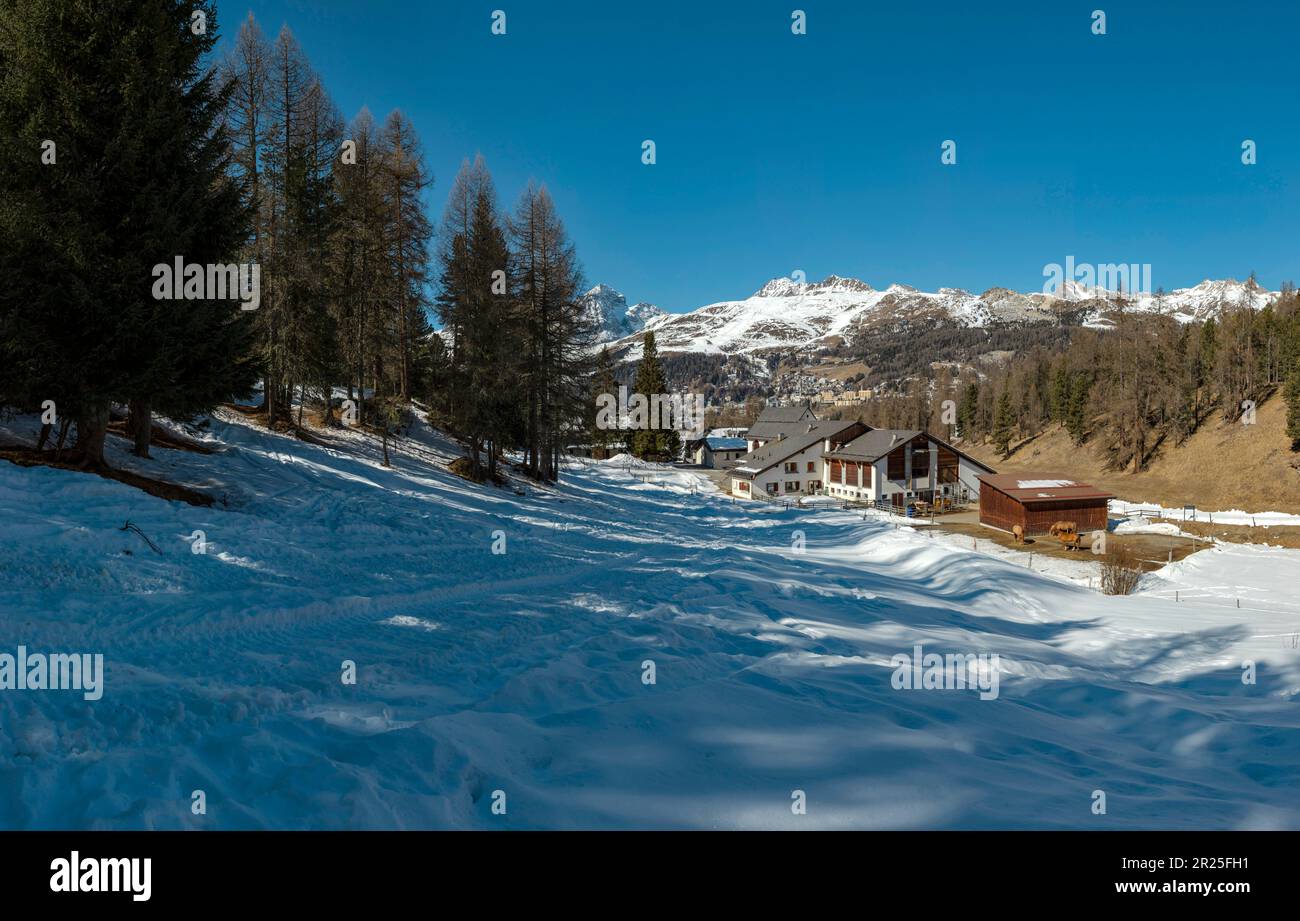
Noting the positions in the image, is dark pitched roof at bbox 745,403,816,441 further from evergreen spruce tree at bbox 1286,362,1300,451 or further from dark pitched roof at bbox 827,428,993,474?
evergreen spruce tree at bbox 1286,362,1300,451

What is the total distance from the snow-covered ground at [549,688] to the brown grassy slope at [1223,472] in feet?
180

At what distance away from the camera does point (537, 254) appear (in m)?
36.5

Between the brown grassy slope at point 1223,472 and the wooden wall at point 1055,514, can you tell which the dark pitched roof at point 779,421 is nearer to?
the brown grassy slope at point 1223,472

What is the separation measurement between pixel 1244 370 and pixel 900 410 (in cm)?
6352

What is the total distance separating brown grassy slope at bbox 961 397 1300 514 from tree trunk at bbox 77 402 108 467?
74.8 metres

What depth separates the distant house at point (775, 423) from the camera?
80.9 m

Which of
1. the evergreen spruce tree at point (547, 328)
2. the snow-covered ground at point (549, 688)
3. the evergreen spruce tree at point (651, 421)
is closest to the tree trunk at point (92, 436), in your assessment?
the snow-covered ground at point (549, 688)

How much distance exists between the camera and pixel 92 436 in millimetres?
13562

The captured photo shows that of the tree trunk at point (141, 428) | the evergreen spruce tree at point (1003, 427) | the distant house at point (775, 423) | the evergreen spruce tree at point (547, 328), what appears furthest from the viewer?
the evergreen spruce tree at point (1003, 427)

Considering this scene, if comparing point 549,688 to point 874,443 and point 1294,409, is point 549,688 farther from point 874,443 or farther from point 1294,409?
point 1294,409

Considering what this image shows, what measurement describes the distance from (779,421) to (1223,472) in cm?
4845

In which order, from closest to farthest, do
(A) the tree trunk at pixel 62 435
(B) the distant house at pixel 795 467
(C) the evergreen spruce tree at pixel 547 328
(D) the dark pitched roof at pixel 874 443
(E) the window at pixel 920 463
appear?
(A) the tree trunk at pixel 62 435 → (C) the evergreen spruce tree at pixel 547 328 → (D) the dark pitched roof at pixel 874 443 → (E) the window at pixel 920 463 → (B) the distant house at pixel 795 467
